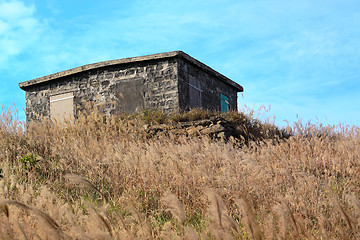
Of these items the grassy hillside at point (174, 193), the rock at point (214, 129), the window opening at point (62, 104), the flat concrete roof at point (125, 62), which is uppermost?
the flat concrete roof at point (125, 62)

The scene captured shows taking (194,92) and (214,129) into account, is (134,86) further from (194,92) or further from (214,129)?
(214,129)

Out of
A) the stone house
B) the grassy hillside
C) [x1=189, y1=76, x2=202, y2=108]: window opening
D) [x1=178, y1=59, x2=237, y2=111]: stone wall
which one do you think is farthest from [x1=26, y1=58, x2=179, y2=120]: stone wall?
the grassy hillside

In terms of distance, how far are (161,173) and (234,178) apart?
1104 mm

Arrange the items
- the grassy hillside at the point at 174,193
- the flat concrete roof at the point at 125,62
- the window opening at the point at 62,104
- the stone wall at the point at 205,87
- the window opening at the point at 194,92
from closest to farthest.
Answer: the grassy hillside at the point at 174,193
the flat concrete roof at the point at 125,62
the stone wall at the point at 205,87
the window opening at the point at 194,92
the window opening at the point at 62,104

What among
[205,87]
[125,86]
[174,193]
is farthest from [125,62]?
[174,193]

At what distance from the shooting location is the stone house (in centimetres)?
1467

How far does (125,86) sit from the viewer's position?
1560cm

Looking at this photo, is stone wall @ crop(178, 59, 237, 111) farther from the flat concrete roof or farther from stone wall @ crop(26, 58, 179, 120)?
stone wall @ crop(26, 58, 179, 120)

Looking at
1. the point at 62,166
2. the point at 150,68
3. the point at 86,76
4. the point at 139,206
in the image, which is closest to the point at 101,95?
the point at 86,76

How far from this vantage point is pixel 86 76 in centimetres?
1662

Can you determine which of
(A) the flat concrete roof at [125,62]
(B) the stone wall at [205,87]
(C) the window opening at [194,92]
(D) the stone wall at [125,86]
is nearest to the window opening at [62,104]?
(D) the stone wall at [125,86]

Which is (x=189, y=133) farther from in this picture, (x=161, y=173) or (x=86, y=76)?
(x=86, y=76)

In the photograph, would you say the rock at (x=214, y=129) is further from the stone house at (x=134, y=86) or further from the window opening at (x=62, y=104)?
the window opening at (x=62, y=104)

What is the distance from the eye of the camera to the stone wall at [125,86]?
14672mm
